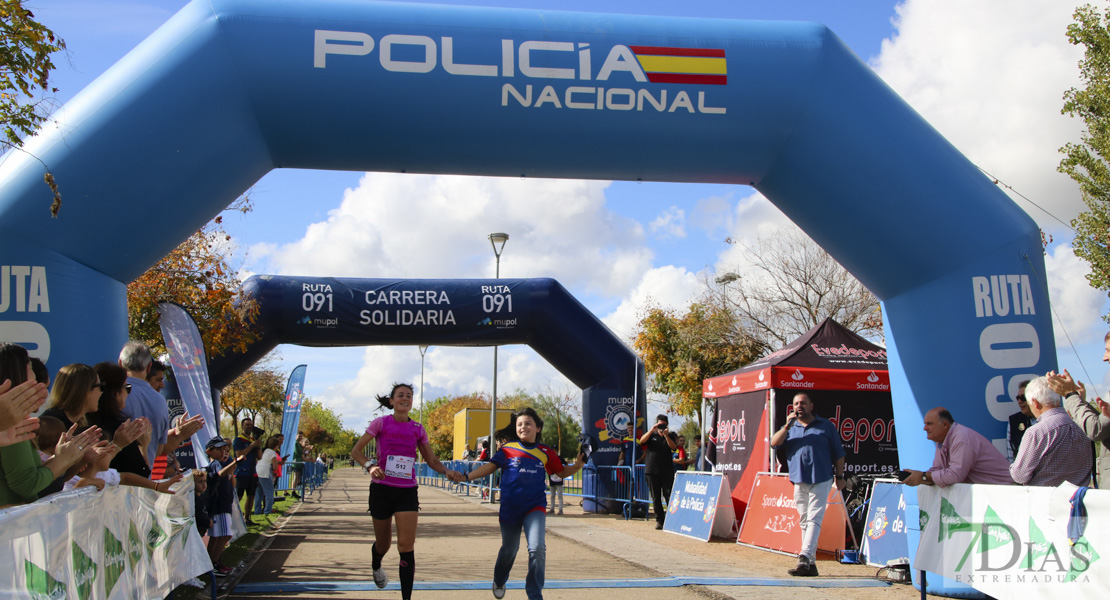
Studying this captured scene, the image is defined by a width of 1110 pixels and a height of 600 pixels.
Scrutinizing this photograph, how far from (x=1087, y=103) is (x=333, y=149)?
18826mm

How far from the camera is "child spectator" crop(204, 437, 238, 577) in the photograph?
866 centimetres

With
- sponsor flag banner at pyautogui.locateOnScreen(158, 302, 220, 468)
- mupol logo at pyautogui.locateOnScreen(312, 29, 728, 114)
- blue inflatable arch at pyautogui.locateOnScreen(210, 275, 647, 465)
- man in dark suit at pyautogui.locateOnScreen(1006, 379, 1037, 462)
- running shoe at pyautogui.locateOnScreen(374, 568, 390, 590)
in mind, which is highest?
mupol logo at pyautogui.locateOnScreen(312, 29, 728, 114)

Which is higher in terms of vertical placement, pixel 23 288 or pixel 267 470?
pixel 23 288

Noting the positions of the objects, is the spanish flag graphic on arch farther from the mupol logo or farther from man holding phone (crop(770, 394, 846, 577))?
man holding phone (crop(770, 394, 846, 577))

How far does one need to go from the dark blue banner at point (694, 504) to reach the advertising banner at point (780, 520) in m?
0.52

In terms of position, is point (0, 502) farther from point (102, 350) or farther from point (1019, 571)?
point (1019, 571)

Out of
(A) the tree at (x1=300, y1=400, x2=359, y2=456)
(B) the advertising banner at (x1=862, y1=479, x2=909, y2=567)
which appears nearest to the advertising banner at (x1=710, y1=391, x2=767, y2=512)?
(B) the advertising banner at (x1=862, y1=479, x2=909, y2=567)

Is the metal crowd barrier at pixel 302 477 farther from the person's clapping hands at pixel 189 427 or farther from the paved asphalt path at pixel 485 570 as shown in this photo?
the person's clapping hands at pixel 189 427

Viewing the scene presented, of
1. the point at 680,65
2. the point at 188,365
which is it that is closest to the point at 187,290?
the point at 188,365

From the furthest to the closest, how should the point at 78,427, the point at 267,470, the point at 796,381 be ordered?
1. the point at 267,470
2. the point at 796,381
3. the point at 78,427

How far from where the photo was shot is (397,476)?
23.2 ft

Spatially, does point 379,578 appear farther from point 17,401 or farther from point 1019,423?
point 1019,423

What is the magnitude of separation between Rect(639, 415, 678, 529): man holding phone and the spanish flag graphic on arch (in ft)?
24.3

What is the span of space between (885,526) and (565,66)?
18.3 feet
